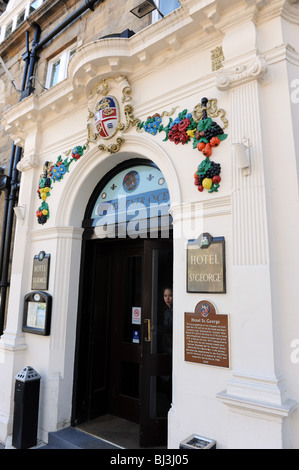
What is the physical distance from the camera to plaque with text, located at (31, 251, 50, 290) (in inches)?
196

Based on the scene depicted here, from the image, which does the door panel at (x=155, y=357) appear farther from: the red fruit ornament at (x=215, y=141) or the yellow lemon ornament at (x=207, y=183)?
the red fruit ornament at (x=215, y=141)

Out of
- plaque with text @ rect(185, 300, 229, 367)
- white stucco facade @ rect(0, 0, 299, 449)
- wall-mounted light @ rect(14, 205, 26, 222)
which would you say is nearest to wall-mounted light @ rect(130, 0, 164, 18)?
white stucco facade @ rect(0, 0, 299, 449)

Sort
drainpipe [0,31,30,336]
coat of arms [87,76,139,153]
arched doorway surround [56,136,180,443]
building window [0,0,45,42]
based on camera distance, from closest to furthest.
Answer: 1. coat of arms [87,76,139,153]
2. arched doorway surround [56,136,180,443]
3. drainpipe [0,31,30,336]
4. building window [0,0,45,42]

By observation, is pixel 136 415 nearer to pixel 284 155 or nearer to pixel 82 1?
pixel 284 155

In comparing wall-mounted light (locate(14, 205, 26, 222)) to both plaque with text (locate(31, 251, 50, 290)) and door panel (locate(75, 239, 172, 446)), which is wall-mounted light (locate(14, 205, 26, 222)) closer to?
plaque with text (locate(31, 251, 50, 290))

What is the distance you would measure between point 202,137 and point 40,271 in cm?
335

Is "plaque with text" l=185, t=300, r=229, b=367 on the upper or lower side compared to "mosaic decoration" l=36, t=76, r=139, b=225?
lower

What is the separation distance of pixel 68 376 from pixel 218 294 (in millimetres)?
2828

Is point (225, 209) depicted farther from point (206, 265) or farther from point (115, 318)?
point (115, 318)

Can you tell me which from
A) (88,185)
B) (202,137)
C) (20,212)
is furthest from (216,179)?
(20,212)

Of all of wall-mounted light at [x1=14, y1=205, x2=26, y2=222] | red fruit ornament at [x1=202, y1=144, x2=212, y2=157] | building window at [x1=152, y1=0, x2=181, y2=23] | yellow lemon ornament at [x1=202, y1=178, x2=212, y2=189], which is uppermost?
building window at [x1=152, y1=0, x2=181, y2=23]

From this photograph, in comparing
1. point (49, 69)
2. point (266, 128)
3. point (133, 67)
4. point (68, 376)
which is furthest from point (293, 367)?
point (49, 69)

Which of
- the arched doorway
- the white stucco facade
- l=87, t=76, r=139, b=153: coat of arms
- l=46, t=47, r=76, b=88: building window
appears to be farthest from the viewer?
l=46, t=47, r=76, b=88: building window

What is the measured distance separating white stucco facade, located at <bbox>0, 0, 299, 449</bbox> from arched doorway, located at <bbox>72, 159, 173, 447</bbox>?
26cm
